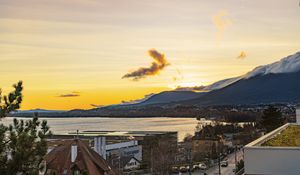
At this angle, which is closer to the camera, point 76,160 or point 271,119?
point 76,160

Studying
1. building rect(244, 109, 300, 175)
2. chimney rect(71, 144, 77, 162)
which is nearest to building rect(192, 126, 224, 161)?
chimney rect(71, 144, 77, 162)

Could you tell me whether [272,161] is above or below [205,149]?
above

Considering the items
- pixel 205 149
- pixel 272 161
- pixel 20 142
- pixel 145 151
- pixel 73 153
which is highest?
pixel 20 142

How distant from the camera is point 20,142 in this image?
278 inches


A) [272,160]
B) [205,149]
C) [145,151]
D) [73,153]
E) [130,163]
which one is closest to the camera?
[272,160]

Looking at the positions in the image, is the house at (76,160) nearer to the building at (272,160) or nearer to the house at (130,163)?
the building at (272,160)

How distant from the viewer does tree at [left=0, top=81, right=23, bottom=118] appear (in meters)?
7.04

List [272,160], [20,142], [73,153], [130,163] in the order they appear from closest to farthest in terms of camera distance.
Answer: [20,142], [272,160], [73,153], [130,163]

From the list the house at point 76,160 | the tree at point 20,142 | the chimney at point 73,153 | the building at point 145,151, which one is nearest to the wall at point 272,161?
the tree at point 20,142

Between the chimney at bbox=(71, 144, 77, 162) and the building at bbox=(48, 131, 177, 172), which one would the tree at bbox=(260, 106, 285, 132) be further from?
the chimney at bbox=(71, 144, 77, 162)

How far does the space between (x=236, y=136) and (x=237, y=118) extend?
47067 mm

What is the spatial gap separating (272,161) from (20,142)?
4.75 m

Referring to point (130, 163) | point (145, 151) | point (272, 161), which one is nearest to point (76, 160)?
point (272, 161)

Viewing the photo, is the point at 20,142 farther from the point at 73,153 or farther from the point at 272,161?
the point at 73,153
